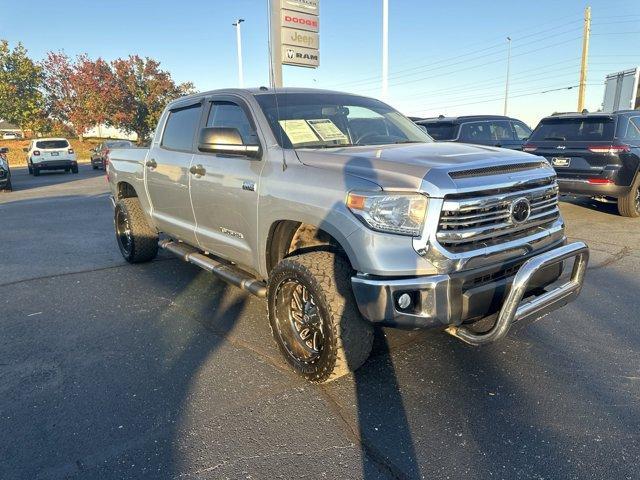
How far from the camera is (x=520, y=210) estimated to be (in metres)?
2.93

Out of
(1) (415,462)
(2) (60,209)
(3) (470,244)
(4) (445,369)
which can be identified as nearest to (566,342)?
(4) (445,369)

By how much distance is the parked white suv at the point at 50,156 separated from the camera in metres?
21.8

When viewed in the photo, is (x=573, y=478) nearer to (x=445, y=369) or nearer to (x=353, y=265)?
(x=445, y=369)

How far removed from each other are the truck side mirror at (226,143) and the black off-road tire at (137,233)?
247 centimetres

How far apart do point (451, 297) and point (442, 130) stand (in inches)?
320

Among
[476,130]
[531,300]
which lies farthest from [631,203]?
[531,300]

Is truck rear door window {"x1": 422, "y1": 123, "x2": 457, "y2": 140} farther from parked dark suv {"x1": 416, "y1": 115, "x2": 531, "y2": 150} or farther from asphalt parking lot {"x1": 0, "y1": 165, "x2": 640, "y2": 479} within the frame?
asphalt parking lot {"x1": 0, "y1": 165, "x2": 640, "y2": 479}

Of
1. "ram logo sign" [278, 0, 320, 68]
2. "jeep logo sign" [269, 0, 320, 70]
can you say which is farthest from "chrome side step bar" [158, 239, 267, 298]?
"ram logo sign" [278, 0, 320, 68]

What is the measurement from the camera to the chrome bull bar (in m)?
2.59

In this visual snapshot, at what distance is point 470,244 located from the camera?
2709mm

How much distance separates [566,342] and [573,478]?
160 centimetres

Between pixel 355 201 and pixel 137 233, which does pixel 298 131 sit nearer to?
pixel 355 201

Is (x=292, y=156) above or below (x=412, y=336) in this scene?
above

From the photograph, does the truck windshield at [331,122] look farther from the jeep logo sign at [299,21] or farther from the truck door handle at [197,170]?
the jeep logo sign at [299,21]
